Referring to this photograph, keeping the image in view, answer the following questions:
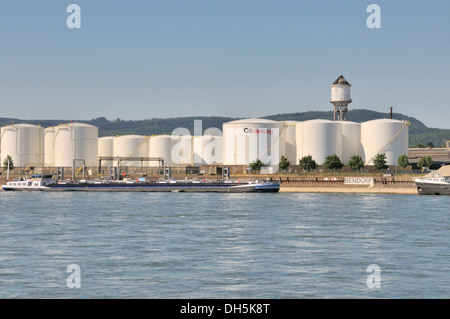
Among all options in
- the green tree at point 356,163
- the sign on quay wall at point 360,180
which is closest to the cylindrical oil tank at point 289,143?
the green tree at point 356,163

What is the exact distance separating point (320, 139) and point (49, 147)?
237ft

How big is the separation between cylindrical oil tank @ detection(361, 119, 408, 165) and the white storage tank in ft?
51.6

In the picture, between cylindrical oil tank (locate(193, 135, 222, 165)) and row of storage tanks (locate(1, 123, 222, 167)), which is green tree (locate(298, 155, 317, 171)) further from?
row of storage tanks (locate(1, 123, 222, 167))

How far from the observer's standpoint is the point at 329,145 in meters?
148

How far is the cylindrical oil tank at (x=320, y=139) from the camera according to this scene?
147 metres

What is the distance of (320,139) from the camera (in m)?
147

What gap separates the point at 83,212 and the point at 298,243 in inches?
1329

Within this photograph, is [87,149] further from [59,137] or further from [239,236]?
[239,236]

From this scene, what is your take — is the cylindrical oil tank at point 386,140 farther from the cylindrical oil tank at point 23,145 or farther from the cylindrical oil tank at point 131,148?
the cylindrical oil tank at point 23,145

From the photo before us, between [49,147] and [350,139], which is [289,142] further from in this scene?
[49,147]

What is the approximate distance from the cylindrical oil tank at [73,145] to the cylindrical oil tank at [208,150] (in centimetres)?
2700

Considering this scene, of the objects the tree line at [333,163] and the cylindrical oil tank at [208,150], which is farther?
the cylindrical oil tank at [208,150]
